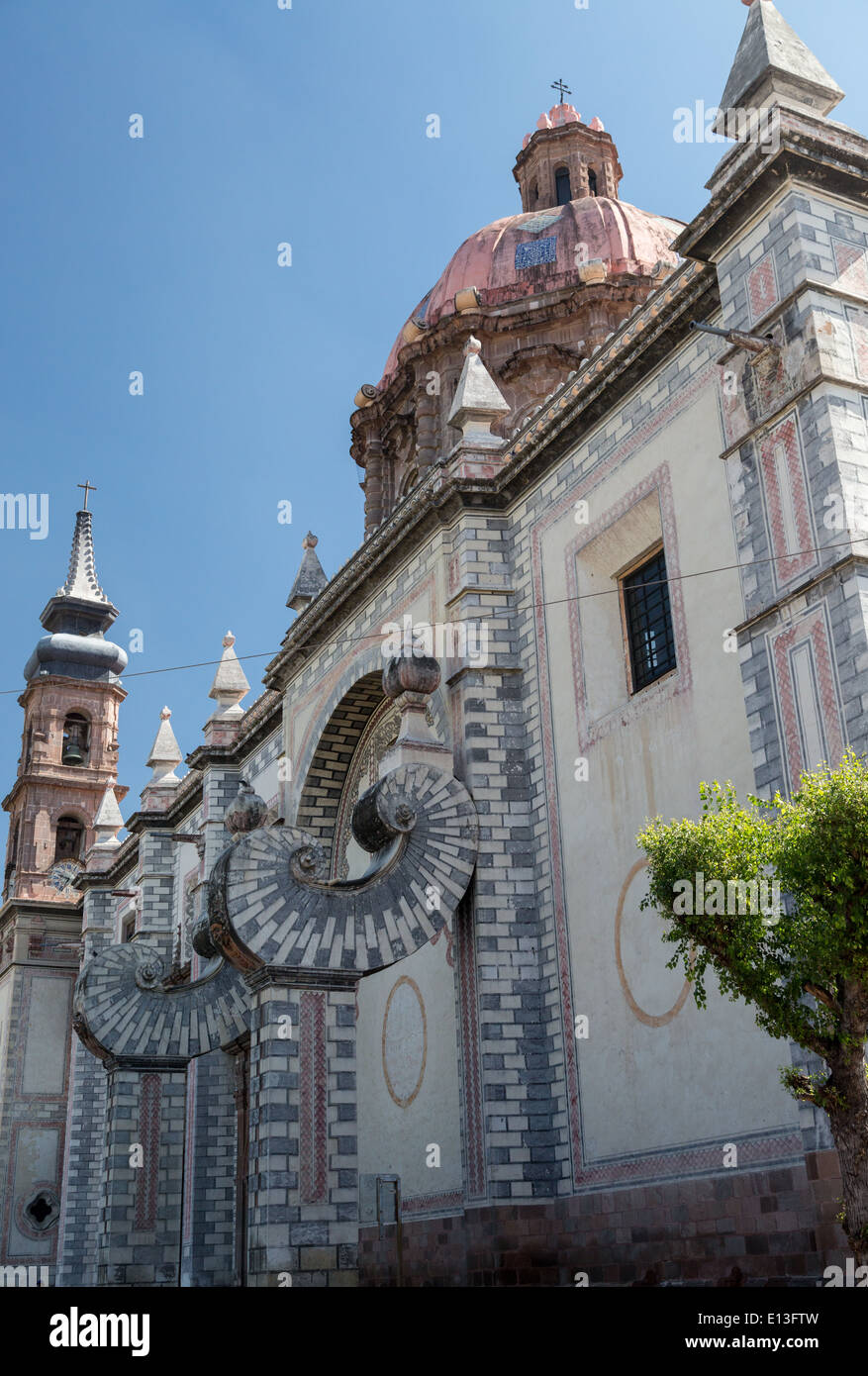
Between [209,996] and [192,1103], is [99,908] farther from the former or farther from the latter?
[209,996]

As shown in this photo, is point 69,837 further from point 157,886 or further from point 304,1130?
point 304,1130

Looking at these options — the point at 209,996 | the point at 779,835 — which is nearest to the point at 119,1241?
the point at 209,996

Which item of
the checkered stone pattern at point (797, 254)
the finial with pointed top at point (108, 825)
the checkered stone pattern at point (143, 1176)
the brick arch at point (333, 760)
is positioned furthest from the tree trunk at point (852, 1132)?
the finial with pointed top at point (108, 825)

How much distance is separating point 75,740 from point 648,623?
97.3 ft

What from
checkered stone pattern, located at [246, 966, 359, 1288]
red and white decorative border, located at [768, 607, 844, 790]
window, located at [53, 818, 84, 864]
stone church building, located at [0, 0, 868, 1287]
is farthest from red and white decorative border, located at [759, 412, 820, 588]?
window, located at [53, 818, 84, 864]

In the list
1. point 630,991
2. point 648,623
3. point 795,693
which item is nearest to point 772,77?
point 648,623

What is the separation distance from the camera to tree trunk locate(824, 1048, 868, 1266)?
7234 millimetres

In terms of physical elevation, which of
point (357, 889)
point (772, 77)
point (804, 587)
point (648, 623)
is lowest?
point (357, 889)

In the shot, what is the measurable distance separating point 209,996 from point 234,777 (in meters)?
5.90

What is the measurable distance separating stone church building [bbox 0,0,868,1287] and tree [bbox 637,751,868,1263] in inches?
84.8

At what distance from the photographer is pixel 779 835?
25.8 feet

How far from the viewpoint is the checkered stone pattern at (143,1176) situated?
59.0ft

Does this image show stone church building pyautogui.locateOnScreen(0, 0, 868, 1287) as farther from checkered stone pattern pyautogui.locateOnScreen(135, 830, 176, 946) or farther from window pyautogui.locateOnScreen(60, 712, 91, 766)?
window pyautogui.locateOnScreen(60, 712, 91, 766)

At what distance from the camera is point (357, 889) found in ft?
46.5
